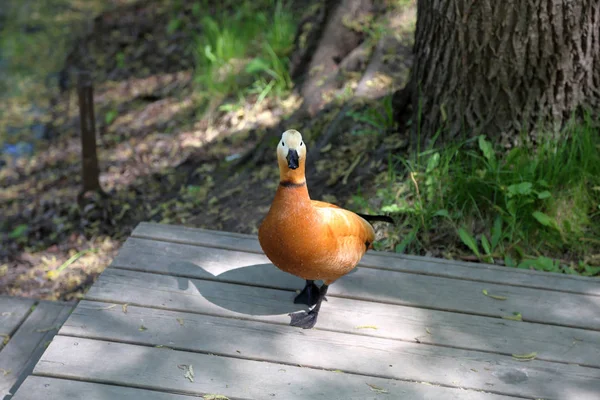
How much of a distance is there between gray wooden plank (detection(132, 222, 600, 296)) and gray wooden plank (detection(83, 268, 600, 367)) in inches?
13.1

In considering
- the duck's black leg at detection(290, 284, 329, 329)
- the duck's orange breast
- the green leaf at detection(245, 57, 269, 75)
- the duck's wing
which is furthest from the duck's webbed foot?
the green leaf at detection(245, 57, 269, 75)

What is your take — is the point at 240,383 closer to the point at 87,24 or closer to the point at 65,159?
the point at 65,159

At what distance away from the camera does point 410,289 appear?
118 inches

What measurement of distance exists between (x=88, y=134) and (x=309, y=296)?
9.81 feet

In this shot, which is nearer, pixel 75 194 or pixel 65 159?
pixel 75 194

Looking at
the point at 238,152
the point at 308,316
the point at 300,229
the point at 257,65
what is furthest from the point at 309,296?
the point at 257,65

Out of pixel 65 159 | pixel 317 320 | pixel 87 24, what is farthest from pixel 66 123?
pixel 317 320

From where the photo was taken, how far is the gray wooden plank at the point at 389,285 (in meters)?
2.86

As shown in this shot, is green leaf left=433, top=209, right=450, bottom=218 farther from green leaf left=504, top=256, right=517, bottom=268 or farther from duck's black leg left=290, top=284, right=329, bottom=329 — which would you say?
duck's black leg left=290, top=284, right=329, bottom=329

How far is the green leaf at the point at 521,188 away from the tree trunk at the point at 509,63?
12.5 inches

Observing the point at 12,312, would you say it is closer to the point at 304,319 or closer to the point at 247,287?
the point at 247,287

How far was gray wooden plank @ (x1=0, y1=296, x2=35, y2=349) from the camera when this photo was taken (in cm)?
312

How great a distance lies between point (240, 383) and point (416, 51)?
2407mm

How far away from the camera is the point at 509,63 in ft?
11.5
